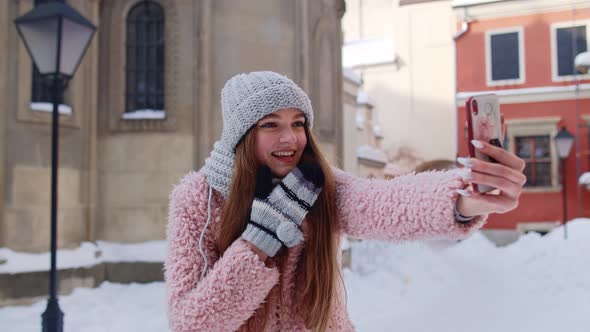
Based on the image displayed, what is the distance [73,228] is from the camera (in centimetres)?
755

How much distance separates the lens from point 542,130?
9.22m

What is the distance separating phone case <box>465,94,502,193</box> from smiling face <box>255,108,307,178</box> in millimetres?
623

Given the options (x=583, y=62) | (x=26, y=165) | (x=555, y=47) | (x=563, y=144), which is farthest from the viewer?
(x=563, y=144)

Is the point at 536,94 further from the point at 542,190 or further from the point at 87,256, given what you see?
the point at 87,256

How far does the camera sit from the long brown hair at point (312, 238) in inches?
60.4

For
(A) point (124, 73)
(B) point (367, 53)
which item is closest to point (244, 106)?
(A) point (124, 73)

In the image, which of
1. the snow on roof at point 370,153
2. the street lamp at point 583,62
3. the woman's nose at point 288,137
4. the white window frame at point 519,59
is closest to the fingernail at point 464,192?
the woman's nose at point 288,137

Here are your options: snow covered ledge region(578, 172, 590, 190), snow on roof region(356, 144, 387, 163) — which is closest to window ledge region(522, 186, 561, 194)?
snow covered ledge region(578, 172, 590, 190)

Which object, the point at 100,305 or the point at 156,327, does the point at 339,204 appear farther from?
the point at 100,305

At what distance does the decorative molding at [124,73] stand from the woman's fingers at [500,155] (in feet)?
24.1

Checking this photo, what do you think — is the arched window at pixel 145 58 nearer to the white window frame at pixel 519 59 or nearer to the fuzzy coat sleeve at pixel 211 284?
the white window frame at pixel 519 59

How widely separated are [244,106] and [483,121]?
0.78 m

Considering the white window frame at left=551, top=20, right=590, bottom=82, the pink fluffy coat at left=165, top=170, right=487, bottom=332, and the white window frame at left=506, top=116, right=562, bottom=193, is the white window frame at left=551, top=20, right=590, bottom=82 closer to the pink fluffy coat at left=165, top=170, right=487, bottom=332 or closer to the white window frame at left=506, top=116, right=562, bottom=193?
the white window frame at left=506, top=116, right=562, bottom=193

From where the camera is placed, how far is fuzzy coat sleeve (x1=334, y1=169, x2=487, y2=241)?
1.29m
